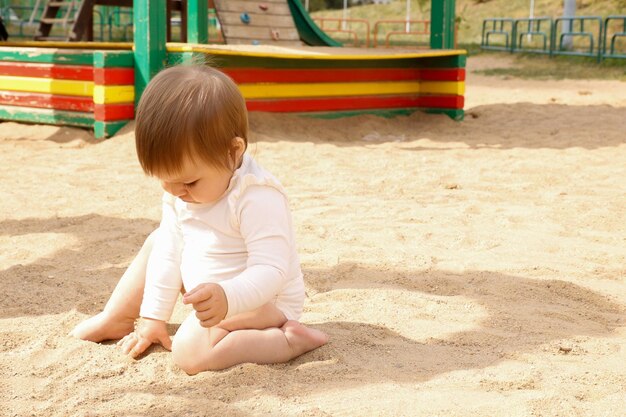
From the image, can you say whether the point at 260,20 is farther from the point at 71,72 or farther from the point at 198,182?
the point at 198,182

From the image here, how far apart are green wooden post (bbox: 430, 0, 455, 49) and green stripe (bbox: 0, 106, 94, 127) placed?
13.1 feet

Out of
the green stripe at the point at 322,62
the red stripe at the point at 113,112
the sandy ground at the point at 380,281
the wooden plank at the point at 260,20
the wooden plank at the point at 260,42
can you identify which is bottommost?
the sandy ground at the point at 380,281

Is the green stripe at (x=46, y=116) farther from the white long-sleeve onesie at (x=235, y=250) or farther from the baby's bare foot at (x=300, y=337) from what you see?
the baby's bare foot at (x=300, y=337)

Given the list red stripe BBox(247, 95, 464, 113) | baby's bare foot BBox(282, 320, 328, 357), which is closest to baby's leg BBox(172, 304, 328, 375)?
baby's bare foot BBox(282, 320, 328, 357)

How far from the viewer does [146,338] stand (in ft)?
7.66

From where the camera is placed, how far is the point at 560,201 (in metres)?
4.64

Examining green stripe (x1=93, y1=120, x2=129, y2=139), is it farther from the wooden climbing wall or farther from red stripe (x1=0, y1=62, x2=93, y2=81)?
Result: the wooden climbing wall

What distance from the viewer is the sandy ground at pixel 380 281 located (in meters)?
2.04

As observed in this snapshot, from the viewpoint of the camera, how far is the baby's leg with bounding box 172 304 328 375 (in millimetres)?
2180

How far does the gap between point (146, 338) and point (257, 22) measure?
7.42 metres

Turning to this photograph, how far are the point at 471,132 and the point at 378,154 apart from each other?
1780 mm

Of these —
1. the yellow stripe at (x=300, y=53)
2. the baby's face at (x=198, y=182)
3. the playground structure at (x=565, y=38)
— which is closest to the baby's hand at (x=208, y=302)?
the baby's face at (x=198, y=182)

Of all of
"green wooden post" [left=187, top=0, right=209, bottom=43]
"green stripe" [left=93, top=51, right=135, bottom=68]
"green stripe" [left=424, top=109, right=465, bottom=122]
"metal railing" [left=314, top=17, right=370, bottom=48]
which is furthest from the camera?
"metal railing" [left=314, top=17, right=370, bottom=48]

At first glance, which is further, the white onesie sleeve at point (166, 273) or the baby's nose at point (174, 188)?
the white onesie sleeve at point (166, 273)
